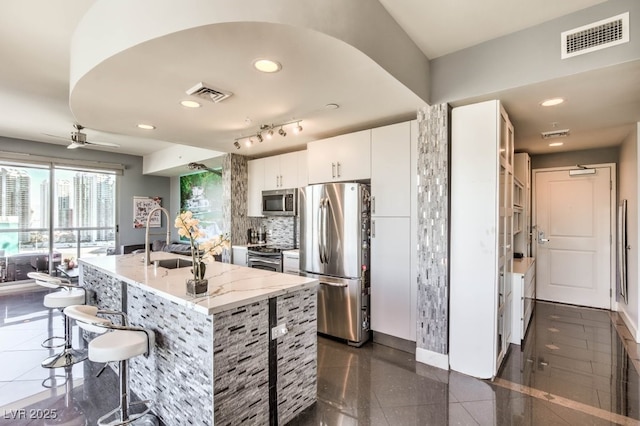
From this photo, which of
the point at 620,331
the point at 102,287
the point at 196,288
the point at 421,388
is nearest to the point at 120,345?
the point at 196,288

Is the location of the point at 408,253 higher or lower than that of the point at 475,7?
lower

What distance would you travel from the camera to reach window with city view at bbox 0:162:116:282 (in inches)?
221

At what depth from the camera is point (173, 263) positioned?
2.94 m

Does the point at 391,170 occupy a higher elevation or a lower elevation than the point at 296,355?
higher

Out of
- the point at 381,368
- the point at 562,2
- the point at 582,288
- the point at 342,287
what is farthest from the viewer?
the point at 582,288

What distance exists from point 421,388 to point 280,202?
3.05 m

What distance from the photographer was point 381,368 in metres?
2.80

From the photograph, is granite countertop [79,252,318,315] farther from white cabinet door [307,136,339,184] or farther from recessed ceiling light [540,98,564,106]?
recessed ceiling light [540,98,564,106]

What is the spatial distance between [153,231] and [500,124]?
780 cm

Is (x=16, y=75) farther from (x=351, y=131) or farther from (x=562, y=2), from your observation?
(x=562, y=2)

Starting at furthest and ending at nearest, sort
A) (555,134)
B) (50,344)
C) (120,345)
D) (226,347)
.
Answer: (555,134) → (50,344) → (120,345) → (226,347)

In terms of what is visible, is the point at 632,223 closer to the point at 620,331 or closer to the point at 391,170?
the point at 620,331

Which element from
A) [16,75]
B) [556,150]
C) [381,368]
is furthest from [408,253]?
[16,75]

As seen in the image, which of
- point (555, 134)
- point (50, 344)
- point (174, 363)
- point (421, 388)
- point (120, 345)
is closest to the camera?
point (120, 345)
